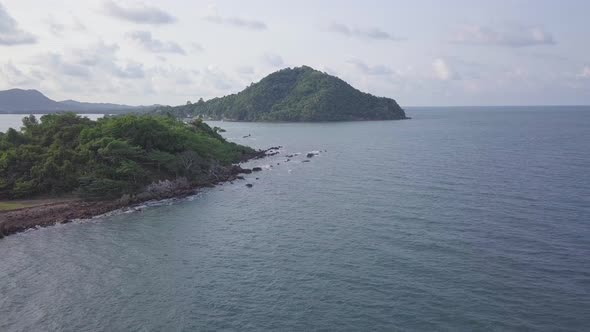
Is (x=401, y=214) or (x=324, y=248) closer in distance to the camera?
(x=324, y=248)

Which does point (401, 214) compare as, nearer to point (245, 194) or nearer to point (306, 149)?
point (245, 194)

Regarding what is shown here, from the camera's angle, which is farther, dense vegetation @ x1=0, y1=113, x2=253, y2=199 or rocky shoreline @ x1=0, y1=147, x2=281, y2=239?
dense vegetation @ x1=0, y1=113, x2=253, y2=199

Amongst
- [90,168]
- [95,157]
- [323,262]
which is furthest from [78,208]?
[323,262]

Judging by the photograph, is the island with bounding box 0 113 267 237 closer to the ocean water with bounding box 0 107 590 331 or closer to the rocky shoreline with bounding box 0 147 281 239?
the rocky shoreline with bounding box 0 147 281 239

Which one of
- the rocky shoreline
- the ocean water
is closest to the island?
the rocky shoreline

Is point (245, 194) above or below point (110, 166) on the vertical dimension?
below

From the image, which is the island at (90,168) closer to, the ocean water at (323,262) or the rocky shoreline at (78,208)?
the rocky shoreline at (78,208)

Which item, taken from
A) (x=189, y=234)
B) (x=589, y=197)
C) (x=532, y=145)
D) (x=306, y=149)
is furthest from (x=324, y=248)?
(x=532, y=145)
